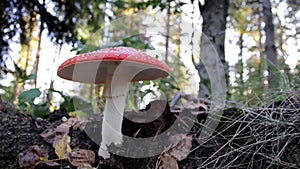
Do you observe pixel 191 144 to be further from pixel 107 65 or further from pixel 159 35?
pixel 159 35

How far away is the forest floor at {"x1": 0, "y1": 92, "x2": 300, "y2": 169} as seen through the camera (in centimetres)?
132

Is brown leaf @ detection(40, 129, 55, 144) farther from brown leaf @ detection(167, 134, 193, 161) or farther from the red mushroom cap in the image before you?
brown leaf @ detection(167, 134, 193, 161)

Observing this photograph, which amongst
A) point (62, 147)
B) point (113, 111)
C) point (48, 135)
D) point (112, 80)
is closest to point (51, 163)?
point (62, 147)

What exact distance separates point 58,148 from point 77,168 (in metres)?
0.21

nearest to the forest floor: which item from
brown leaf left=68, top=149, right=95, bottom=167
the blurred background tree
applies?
brown leaf left=68, top=149, right=95, bottom=167

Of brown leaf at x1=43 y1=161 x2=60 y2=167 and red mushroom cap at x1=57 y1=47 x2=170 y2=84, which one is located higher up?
red mushroom cap at x1=57 y1=47 x2=170 y2=84

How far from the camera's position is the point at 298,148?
1.29 m

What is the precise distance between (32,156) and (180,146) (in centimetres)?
87

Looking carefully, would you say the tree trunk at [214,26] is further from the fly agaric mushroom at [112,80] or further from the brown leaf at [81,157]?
the brown leaf at [81,157]

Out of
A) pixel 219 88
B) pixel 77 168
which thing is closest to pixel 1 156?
pixel 77 168

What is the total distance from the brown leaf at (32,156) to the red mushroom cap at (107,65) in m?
0.47

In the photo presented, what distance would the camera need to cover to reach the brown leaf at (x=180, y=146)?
148 centimetres

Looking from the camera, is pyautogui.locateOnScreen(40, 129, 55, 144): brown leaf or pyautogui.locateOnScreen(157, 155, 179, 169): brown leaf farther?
pyautogui.locateOnScreen(40, 129, 55, 144): brown leaf

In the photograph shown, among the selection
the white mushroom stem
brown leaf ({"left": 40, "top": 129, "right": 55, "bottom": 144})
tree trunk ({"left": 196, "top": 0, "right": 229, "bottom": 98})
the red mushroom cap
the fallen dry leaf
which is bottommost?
the fallen dry leaf
